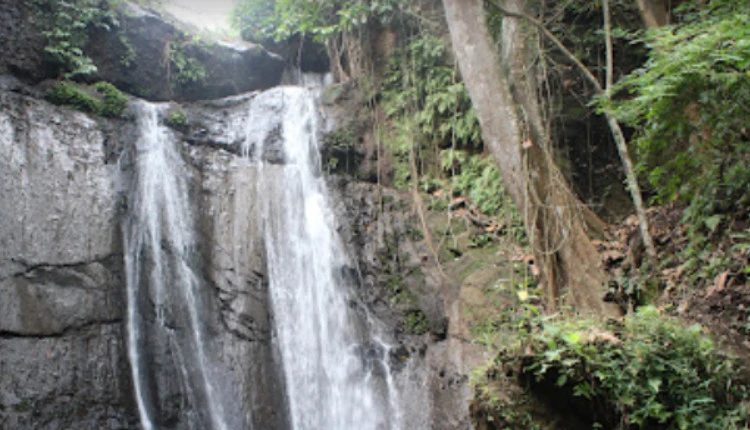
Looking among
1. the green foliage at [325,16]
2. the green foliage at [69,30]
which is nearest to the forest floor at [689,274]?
the green foliage at [325,16]

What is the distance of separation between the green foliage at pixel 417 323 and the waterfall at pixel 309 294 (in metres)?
0.53

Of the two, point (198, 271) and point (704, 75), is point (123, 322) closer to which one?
point (198, 271)

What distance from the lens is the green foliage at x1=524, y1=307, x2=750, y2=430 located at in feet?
10.5

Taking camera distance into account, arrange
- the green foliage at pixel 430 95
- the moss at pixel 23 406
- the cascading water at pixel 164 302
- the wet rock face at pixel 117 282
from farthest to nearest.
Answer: the green foliage at pixel 430 95, the cascading water at pixel 164 302, the wet rock face at pixel 117 282, the moss at pixel 23 406

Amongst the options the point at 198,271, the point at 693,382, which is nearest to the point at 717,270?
the point at 693,382

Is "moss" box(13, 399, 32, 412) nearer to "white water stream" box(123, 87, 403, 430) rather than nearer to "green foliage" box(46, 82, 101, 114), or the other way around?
"white water stream" box(123, 87, 403, 430)

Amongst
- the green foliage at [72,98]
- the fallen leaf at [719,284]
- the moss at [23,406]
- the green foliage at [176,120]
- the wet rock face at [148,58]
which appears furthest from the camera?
the green foliage at [176,120]

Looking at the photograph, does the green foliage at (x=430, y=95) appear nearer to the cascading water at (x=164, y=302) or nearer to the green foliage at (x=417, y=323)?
the green foliage at (x=417, y=323)

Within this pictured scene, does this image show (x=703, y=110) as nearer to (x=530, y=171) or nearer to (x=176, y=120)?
(x=530, y=171)

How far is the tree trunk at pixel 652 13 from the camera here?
612 centimetres

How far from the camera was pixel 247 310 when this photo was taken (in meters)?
7.48

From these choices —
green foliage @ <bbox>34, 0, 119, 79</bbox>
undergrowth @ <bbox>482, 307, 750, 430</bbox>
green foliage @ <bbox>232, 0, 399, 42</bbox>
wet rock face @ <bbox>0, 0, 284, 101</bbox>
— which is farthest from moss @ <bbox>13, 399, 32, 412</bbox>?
green foliage @ <bbox>232, 0, 399, 42</bbox>

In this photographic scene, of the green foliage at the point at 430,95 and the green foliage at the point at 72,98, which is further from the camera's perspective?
the green foliage at the point at 430,95

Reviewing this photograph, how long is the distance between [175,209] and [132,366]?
2.47m
